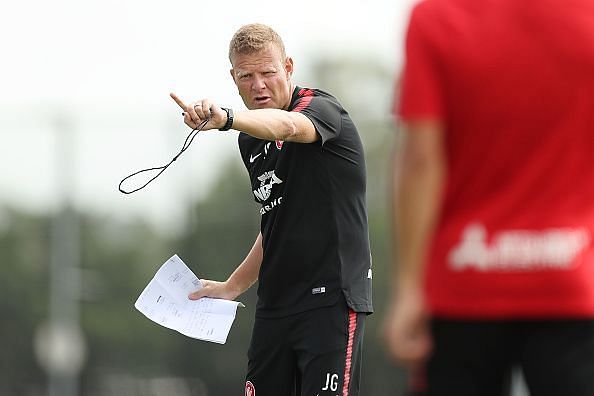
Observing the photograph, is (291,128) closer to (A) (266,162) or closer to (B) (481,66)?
(A) (266,162)

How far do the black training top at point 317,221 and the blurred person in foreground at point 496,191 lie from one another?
7.57 ft

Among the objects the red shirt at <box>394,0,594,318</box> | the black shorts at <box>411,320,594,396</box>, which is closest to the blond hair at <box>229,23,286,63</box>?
the red shirt at <box>394,0,594,318</box>

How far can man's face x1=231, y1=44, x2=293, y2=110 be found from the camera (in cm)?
572

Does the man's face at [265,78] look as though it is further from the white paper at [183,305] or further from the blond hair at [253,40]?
the white paper at [183,305]

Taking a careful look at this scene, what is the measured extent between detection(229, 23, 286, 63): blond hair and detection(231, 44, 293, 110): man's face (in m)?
0.02

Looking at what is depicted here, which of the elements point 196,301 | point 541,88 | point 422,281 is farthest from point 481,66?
point 196,301

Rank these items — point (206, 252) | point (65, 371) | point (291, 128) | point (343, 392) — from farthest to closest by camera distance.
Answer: point (65, 371)
point (206, 252)
point (343, 392)
point (291, 128)

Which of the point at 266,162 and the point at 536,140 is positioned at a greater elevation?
the point at 266,162

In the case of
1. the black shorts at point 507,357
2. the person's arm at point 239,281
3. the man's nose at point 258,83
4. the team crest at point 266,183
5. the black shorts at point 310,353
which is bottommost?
the black shorts at point 507,357

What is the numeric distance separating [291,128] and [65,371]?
1891 centimetres

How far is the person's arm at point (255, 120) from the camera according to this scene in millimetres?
4957

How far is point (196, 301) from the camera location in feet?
19.4

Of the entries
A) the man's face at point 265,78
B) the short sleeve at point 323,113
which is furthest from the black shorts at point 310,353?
the man's face at point 265,78

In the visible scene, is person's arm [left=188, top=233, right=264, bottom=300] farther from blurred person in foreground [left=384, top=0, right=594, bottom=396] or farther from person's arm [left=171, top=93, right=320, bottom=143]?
blurred person in foreground [left=384, top=0, right=594, bottom=396]
